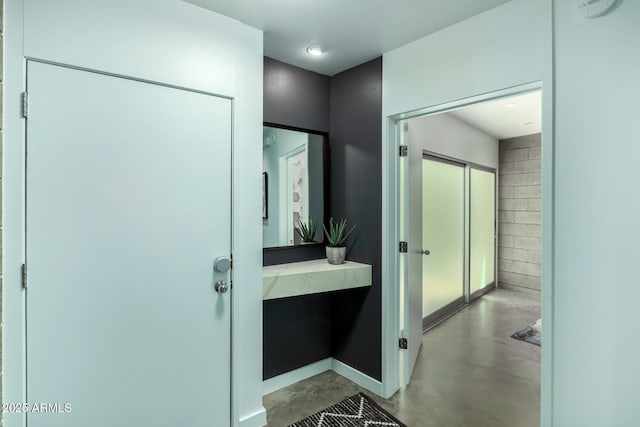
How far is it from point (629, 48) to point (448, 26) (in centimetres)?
89

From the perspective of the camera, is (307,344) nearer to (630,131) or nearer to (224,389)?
(224,389)

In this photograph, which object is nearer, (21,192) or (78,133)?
(21,192)

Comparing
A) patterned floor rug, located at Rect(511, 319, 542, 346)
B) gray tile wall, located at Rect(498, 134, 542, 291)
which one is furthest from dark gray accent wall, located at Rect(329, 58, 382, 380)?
gray tile wall, located at Rect(498, 134, 542, 291)

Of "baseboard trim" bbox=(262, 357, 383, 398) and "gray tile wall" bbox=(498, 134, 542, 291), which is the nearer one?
"baseboard trim" bbox=(262, 357, 383, 398)

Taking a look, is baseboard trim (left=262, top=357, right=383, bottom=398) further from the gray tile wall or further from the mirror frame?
the gray tile wall

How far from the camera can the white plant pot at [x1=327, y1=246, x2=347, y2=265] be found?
2.52 meters

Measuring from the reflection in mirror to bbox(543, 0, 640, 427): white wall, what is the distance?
5.23ft

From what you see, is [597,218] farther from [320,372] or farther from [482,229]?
[482,229]

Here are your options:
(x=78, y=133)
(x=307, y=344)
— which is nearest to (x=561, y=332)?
(x=307, y=344)

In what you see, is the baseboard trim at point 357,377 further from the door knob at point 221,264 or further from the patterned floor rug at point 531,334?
the patterned floor rug at point 531,334

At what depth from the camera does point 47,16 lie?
4.66 feet

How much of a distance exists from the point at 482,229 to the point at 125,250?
15.4ft

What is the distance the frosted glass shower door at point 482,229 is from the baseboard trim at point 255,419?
3.50 meters

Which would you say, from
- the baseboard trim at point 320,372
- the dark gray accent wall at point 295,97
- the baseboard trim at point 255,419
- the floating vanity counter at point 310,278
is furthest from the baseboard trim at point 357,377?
the dark gray accent wall at point 295,97
